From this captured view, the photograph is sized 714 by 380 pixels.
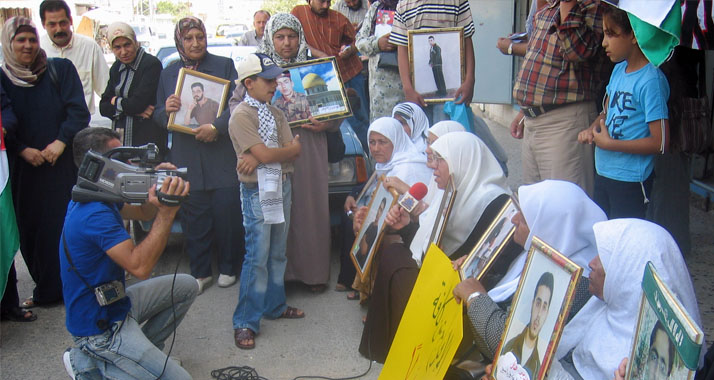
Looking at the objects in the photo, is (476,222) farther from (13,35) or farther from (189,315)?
(13,35)

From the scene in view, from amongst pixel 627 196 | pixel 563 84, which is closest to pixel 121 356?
pixel 627 196

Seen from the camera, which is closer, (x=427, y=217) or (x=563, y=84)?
(x=427, y=217)

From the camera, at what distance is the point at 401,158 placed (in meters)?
4.93

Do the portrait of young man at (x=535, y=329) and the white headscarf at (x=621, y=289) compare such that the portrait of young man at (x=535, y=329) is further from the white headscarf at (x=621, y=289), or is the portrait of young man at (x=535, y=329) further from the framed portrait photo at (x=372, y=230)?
the framed portrait photo at (x=372, y=230)

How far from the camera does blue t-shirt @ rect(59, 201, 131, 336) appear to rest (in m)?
Answer: 3.17

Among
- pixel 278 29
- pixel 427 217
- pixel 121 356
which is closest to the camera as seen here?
pixel 121 356

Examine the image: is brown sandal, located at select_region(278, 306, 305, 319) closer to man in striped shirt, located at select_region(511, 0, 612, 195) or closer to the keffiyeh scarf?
the keffiyeh scarf

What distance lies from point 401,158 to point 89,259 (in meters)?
2.40

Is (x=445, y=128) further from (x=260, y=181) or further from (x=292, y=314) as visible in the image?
(x=292, y=314)

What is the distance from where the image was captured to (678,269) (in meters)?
2.12

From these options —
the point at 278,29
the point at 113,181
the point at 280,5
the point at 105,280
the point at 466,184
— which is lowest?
the point at 105,280

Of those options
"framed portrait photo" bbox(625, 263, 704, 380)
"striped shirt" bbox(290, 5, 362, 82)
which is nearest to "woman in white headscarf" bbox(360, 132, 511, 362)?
"framed portrait photo" bbox(625, 263, 704, 380)

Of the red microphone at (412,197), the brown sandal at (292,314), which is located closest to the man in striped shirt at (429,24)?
the red microphone at (412,197)

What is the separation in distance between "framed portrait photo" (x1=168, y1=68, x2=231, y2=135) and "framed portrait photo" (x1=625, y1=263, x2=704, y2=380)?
372cm
